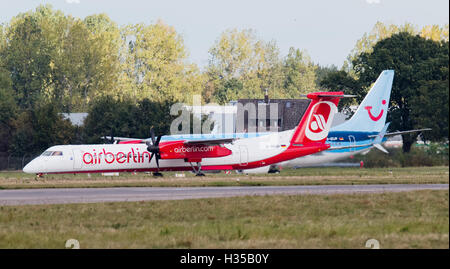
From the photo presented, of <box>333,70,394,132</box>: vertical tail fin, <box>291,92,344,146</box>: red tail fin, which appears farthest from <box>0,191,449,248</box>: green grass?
<box>333,70,394,132</box>: vertical tail fin

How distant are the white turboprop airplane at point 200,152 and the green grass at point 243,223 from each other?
26.1 meters

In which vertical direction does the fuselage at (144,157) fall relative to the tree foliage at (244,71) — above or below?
below

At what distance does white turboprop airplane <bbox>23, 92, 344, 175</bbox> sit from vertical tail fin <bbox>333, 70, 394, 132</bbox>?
806cm

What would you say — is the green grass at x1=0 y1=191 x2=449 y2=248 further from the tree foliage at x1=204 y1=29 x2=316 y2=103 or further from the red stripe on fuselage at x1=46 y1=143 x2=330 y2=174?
the tree foliage at x1=204 y1=29 x2=316 y2=103

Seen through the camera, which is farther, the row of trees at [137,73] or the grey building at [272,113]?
the grey building at [272,113]

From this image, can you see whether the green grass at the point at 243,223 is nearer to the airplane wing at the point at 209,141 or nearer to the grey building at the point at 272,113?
the airplane wing at the point at 209,141

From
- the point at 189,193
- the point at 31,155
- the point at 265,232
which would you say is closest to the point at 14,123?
the point at 31,155

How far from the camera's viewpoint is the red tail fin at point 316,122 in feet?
196

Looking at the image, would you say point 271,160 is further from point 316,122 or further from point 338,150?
point 338,150

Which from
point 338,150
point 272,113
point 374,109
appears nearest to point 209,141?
point 338,150

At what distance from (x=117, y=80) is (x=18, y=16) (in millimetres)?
26021
